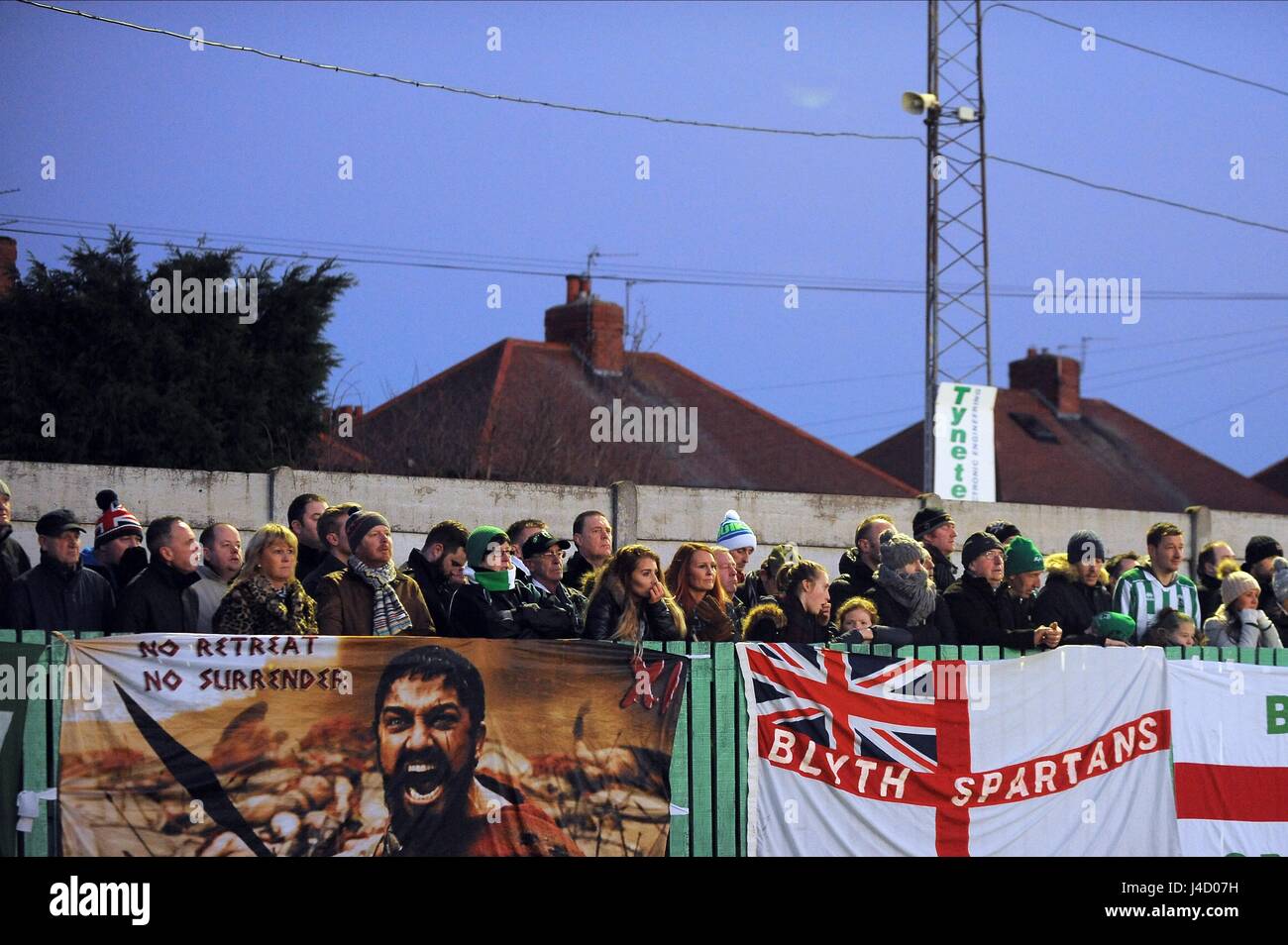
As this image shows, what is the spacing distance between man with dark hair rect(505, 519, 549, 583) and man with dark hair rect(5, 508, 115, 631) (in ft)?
8.12

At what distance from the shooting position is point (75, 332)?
909 inches

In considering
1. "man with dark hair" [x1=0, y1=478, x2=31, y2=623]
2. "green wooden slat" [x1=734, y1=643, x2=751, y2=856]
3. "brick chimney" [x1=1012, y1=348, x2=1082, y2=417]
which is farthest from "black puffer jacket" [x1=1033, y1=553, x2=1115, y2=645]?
"brick chimney" [x1=1012, y1=348, x2=1082, y2=417]

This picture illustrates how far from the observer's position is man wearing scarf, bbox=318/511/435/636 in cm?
770

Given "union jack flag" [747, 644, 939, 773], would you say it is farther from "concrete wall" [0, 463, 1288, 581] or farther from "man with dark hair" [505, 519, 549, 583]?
"concrete wall" [0, 463, 1288, 581]

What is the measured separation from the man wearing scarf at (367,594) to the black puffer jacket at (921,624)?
8.18 feet

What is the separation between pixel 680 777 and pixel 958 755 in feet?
5.12

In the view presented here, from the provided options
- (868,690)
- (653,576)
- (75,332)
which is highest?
(75,332)

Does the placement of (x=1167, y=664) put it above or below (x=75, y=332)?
below
